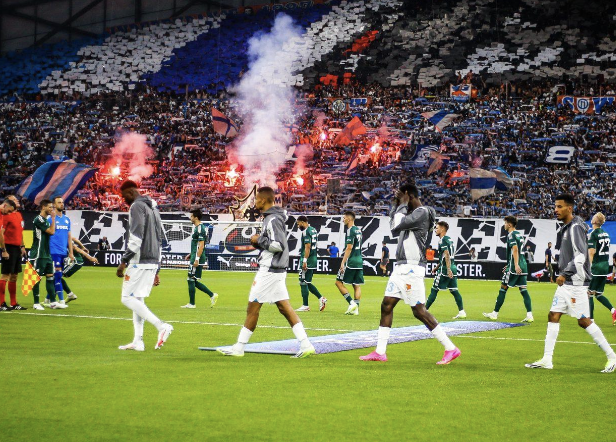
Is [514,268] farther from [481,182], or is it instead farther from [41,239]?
[481,182]

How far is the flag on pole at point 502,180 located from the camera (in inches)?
1655

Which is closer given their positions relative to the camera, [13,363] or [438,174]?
[13,363]

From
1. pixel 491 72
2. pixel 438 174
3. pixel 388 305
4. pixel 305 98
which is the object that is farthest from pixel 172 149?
pixel 388 305

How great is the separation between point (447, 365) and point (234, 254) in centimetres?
3059

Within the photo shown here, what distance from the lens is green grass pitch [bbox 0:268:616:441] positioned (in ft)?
21.0

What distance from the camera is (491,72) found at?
50500 millimetres

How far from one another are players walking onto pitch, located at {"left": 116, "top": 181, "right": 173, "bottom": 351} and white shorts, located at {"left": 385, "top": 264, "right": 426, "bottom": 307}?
3.15 metres

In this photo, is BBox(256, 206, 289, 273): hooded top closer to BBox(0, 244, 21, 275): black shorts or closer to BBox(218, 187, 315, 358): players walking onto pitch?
BBox(218, 187, 315, 358): players walking onto pitch

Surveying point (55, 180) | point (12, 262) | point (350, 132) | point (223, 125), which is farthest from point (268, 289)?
point (223, 125)

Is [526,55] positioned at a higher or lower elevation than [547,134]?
higher

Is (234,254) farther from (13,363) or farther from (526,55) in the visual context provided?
(13,363)

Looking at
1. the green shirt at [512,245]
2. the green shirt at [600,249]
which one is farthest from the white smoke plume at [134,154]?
the green shirt at [600,249]

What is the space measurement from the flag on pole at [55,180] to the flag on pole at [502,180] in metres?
22.1

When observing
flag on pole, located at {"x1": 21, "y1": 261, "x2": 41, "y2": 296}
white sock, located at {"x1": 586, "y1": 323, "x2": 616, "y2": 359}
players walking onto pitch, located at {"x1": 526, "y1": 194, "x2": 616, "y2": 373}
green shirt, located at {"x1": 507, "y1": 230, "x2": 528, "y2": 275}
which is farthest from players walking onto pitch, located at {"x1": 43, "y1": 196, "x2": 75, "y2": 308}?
white sock, located at {"x1": 586, "y1": 323, "x2": 616, "y2": 359}
